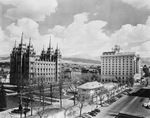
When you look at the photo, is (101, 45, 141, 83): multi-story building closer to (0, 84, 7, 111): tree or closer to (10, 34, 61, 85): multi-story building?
(10, 34, 61, 85): multi-story building

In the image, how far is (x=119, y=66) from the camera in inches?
5738

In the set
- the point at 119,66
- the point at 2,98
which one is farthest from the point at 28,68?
the point at 119,66

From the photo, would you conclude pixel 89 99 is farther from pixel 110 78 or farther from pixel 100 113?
pixel 110 78

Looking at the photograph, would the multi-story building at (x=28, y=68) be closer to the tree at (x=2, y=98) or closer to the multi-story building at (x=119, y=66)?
the tree at (x=2, y=98)

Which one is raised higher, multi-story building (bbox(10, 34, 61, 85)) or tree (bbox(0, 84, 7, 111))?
multi-story building (bbox(10, 34, 61, 85))

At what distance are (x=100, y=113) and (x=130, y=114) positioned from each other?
807 cm

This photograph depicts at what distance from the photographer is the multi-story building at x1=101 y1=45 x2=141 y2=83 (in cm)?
14125

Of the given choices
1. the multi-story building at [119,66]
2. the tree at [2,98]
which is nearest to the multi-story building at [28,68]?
the tree at [2,98]

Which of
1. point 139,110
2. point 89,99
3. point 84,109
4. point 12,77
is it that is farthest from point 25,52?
point 139,110

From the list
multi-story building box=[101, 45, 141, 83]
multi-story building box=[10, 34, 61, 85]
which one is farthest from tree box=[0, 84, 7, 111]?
multi-story building box=[101, 45, 141, 83]

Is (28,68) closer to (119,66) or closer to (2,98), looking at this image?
(2,98)

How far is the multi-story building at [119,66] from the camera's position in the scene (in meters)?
141

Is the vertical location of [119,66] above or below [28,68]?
above

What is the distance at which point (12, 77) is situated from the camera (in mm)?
101250
